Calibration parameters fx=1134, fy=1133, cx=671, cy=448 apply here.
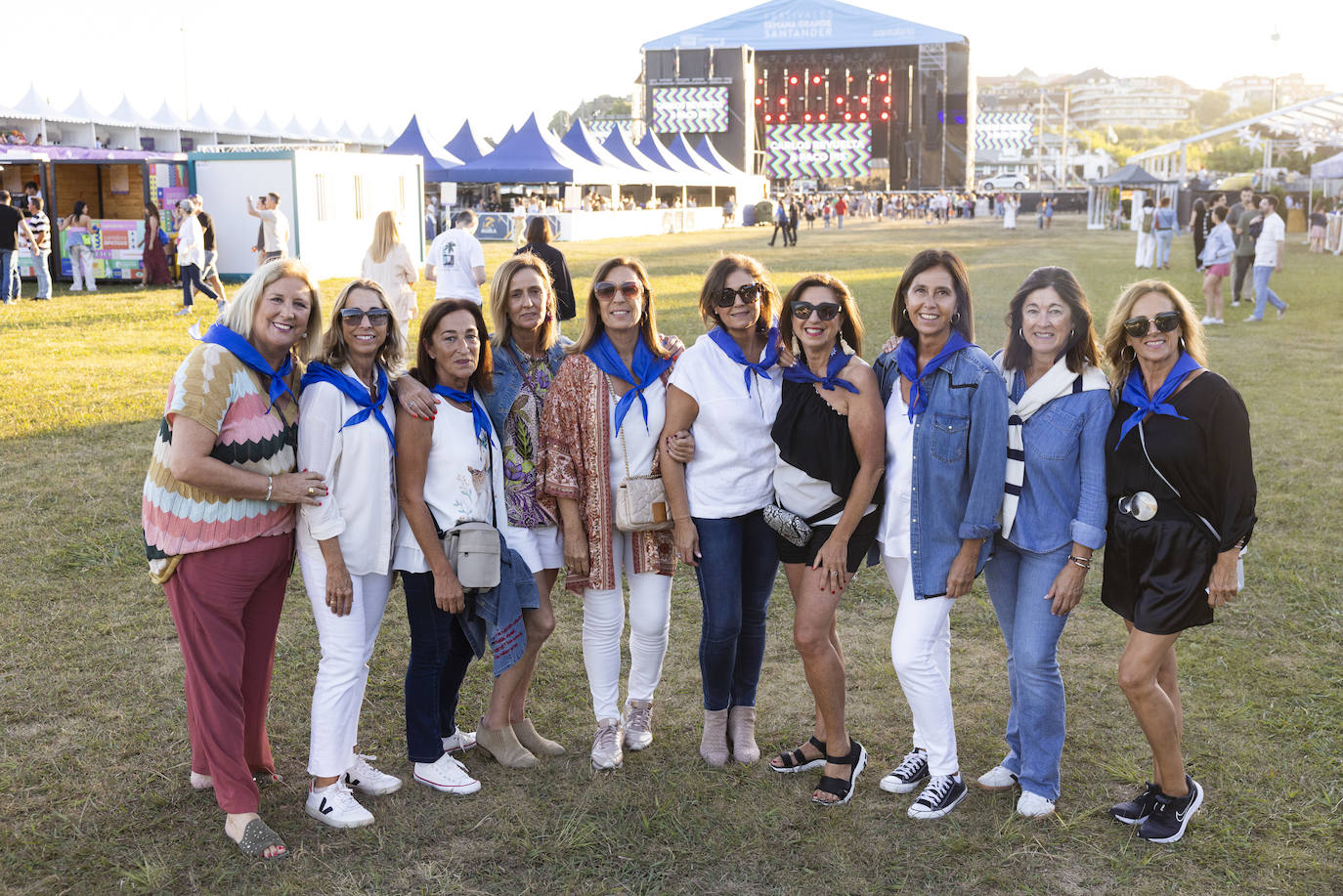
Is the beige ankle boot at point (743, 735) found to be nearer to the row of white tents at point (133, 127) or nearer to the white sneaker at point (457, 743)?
the white sneaker at point (457, 743)

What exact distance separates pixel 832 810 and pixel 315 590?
1.87 meters

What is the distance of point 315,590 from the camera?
3574mm

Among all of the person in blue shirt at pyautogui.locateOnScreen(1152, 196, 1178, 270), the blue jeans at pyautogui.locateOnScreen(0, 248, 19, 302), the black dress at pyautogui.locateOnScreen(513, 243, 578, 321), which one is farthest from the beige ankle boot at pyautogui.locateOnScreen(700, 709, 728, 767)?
the person in blue shirt at pyautogui.locateOnScreen(1152, 196, 1178, 270)

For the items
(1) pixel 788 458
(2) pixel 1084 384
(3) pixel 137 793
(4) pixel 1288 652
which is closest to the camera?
(2) pixel 1084 384

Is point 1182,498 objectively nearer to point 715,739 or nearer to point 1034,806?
point 1034,806

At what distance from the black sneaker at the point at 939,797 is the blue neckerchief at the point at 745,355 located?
1.47 meters

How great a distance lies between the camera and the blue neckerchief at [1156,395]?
3.38 meters

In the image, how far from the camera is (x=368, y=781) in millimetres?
3920

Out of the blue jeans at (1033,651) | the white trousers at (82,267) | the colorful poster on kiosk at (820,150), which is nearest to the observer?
the blue jeans at (1033,651)

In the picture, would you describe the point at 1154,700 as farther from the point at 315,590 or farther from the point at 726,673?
the point at 315,590

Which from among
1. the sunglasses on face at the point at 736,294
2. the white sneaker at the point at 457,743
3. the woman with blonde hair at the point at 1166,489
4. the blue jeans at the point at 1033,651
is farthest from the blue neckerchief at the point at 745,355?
the white sneaker at the point at 457,743

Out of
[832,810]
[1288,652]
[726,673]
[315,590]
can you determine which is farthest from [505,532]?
[1288,652]

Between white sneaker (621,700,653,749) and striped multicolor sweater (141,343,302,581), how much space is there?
5.09 feet

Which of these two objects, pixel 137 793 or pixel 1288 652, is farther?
pixel 1288 652
